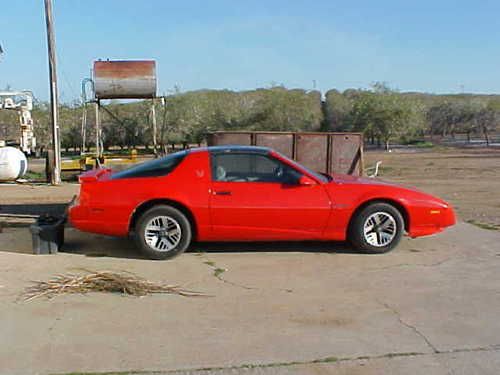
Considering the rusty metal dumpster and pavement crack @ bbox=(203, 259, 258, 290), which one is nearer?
pavement crack @ bbox=(203, 259, 258, 290)

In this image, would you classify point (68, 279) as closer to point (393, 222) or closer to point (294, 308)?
point (294, 308)

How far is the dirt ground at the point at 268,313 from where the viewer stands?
3781 mm

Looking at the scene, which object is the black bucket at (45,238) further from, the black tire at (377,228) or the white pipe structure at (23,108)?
the white pipe structure at (23,108)

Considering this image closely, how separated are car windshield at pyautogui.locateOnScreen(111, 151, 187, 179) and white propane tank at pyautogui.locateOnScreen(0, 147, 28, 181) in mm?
13210

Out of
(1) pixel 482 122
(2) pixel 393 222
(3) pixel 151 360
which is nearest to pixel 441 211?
(2) pixel 393 222

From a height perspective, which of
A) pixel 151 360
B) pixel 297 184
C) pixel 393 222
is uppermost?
pixel 297 184

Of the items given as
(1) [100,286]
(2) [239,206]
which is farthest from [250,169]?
(1) [100,286]

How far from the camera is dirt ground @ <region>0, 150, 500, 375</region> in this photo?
→ 12.4 ft

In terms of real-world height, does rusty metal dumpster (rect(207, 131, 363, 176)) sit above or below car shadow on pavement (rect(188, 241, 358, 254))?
above

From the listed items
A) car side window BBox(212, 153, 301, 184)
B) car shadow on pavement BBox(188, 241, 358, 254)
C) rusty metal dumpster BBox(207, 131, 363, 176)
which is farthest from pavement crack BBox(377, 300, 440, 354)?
rusty metal dumpster BBox(207, 131, 363, 176)

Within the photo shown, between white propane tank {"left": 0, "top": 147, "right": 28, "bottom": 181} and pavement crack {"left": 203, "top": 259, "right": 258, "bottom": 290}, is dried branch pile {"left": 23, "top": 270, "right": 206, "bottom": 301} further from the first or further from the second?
white propane tank {"left": 0, "top": 147, "right": 28, "bottom": 181}

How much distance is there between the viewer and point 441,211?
703 cm

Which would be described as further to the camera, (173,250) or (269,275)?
(173,250)

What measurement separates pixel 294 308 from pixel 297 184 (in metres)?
2.27
